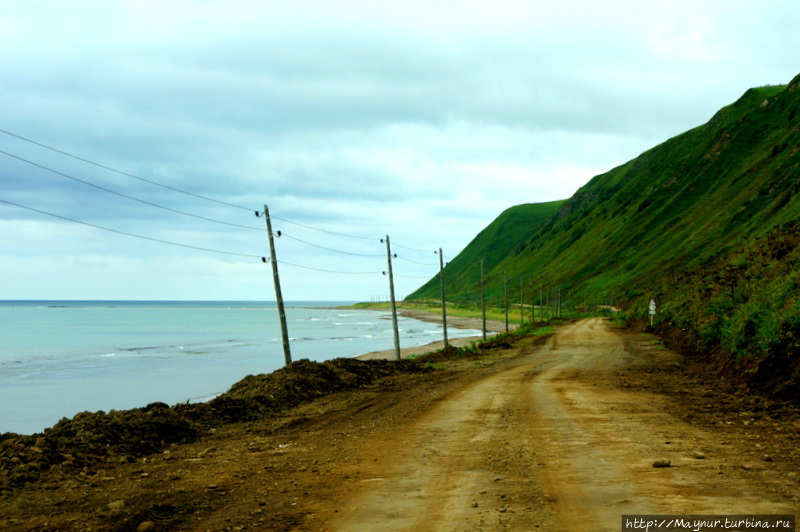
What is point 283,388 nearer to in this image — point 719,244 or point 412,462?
point 412,462

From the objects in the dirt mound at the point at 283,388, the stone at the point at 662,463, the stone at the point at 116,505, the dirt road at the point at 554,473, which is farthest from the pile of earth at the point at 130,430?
the stone at the point at 662,463

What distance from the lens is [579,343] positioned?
138 ft

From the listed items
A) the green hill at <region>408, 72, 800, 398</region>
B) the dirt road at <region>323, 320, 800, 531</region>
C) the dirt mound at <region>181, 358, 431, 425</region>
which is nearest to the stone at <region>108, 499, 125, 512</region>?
the dirt road at <region>323, 320, 800, 531</region>

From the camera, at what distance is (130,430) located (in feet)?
40.9

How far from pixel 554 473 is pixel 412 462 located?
2.38 metres

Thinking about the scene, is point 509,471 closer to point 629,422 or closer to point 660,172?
point 629,422

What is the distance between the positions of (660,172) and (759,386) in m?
187

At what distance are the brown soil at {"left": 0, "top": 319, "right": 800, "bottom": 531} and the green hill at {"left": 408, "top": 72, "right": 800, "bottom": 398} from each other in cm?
391

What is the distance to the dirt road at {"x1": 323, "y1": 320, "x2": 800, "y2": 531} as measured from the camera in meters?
6.90

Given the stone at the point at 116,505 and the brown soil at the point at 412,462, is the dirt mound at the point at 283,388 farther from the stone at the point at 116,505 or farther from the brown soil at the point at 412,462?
the stone at the point at 116,505

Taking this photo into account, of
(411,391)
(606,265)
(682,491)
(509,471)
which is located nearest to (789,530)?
(682,491)

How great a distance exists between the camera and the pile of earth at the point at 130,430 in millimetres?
10156

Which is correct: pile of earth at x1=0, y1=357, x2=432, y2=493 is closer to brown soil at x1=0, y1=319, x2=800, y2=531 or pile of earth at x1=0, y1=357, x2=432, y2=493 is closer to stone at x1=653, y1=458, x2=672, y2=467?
brown soil at x1=0, y1=319, x2=800, y2=531

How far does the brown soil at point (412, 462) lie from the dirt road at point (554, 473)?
1.3 inches
